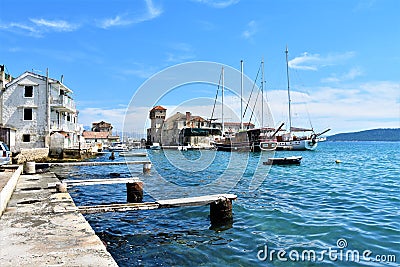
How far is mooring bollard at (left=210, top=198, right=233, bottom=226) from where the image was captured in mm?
10992

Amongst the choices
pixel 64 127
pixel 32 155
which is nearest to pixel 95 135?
pixel 64 127

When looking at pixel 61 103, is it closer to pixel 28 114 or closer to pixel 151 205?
pixel 28 114

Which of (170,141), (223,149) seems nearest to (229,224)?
(223,149)

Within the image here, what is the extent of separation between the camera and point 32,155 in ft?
110

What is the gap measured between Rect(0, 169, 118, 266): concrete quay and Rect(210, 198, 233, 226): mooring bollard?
439cm

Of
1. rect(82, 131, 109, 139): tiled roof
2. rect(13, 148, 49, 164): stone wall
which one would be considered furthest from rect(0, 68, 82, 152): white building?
rect(82, 131, 109, 139): tiled roof

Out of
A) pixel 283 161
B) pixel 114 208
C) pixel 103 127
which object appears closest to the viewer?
pixel 114 208

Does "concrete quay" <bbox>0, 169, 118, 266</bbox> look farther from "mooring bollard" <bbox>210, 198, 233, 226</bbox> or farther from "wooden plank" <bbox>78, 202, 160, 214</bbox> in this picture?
"mooring bollard" <bbox>210, 198, 233, 226</bbox>

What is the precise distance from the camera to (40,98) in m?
41.8

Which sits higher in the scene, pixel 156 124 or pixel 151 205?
pixel 156 124

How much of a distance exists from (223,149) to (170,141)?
33.5 meters

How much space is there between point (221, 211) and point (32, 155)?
28.6 meters

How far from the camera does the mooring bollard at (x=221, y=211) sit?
36.1 feet

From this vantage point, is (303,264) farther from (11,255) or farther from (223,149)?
(223,149)
